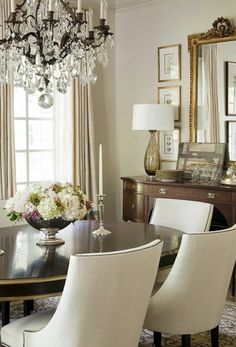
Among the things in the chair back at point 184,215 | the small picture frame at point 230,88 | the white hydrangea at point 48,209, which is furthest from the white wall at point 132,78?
the white hydrangea at point 48,209

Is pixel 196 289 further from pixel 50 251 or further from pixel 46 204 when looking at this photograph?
pixel 46 204

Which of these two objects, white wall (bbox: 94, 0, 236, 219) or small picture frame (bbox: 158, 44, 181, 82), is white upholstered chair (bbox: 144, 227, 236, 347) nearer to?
white wall (bbox: 94, 0, 236, 219)

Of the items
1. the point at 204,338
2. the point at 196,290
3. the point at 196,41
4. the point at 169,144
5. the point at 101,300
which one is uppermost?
the point at 196,41

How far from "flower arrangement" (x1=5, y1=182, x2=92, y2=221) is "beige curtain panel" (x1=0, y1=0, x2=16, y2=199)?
2.03 metres

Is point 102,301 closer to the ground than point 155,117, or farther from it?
closer to the ground

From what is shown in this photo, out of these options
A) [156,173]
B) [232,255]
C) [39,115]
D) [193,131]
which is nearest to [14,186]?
[39,115]

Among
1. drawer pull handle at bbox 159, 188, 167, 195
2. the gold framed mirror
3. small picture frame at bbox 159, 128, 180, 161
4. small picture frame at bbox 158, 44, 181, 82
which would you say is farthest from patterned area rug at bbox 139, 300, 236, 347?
small picture frame at bbox 158, 44, 181, 82

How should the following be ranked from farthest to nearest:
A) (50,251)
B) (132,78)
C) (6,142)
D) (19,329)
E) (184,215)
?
1. (132,78)
2. (6,142)
3. (184,215)
4. (50,251)
5. (19,329)

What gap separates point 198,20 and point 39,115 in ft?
5.96

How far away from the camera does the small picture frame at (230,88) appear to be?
15.5ft

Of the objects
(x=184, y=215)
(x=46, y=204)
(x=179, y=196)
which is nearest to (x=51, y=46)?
(x=46, y=204)

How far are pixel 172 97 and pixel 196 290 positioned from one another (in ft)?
9.83

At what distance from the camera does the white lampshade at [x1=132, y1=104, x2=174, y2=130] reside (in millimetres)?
4941

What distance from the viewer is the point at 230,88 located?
4.76 metres
